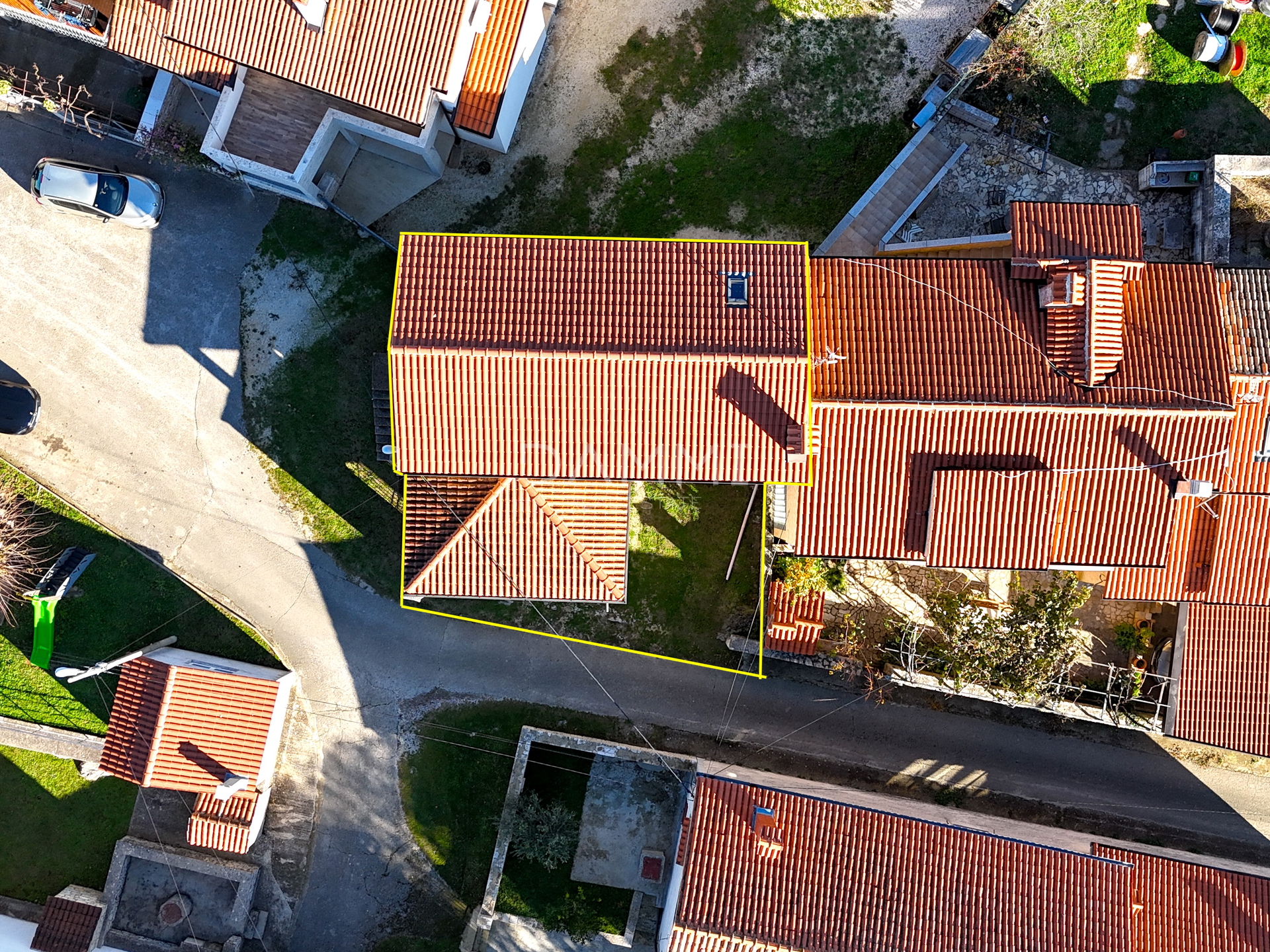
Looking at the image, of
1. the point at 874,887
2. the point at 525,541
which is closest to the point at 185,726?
the point at 525,541

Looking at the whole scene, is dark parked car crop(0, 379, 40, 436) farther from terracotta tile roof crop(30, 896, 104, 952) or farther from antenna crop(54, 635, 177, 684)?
terracotta tile roof crop(30, 896, 104, 952)

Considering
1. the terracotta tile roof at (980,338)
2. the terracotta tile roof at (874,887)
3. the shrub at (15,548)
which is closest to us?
the terracotta tile roof at (980,338)

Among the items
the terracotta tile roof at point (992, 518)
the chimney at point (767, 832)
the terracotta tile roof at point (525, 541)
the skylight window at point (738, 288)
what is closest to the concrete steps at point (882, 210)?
the skylight window at point (738, 288)

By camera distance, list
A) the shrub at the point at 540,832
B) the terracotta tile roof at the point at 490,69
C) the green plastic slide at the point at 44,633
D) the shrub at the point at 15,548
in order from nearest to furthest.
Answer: the terracotta tile roof at the point at 490,69, the shrub at the point at 15,548, the shrub at the point at 540,832, the green plastic slide at the point at 44,633

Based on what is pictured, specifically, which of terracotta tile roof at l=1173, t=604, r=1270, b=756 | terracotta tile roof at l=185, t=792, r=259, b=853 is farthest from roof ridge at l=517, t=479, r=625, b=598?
terracotta tile roof at l=1173, t=604, r=1270, b=756

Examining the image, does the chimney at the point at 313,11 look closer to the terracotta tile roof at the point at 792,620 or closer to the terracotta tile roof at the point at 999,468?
the terracotta tile roof at the point at 999,468

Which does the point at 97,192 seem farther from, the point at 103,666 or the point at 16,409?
the point at 103,666
